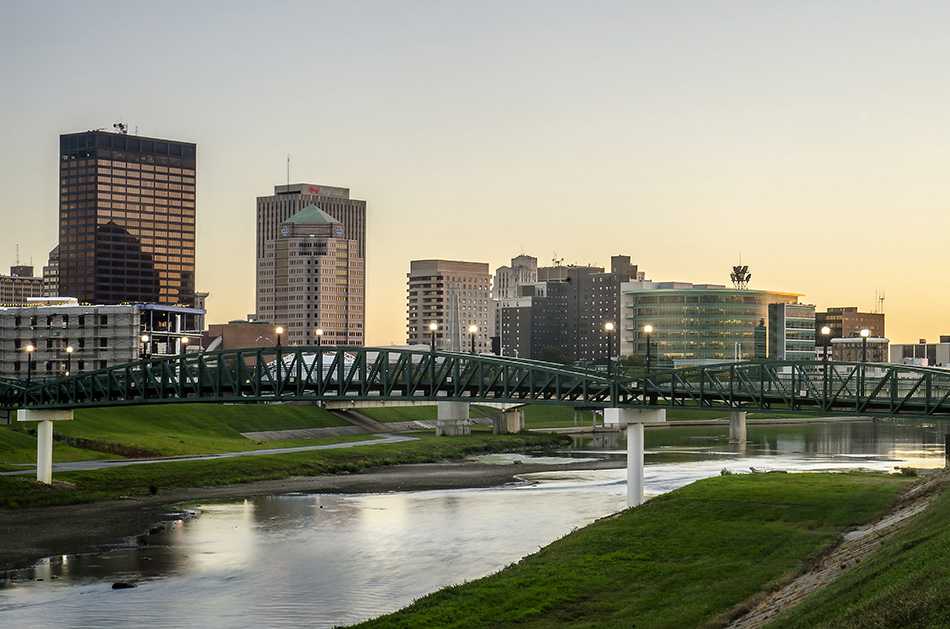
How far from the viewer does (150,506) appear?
81750 millimetres

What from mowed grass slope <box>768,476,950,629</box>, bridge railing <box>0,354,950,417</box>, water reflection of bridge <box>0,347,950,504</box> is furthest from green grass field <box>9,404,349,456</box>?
mowed grass slope <box>768,476,950,629</box>

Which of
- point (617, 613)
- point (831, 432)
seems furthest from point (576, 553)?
point (831, 432)

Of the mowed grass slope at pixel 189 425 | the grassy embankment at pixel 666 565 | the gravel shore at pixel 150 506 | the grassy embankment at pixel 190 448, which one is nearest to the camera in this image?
the grassy embankment at pixel 666 565

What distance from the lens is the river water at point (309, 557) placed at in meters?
47.0

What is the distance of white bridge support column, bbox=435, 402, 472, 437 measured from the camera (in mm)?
157000

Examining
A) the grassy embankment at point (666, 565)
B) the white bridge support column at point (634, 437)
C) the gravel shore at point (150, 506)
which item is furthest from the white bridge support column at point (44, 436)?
the grassy embankment at point (666, 565)

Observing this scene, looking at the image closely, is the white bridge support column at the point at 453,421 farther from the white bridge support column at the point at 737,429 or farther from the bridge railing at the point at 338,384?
the bridge railing at the point at 338,384

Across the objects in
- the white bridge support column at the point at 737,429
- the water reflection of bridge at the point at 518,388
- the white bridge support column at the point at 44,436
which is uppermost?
the water reflection of bridge at the point at 518,388

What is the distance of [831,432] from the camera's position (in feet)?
608

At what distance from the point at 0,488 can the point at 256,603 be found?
134ft

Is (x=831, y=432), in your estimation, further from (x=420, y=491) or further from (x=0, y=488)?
(x=0, y=488)

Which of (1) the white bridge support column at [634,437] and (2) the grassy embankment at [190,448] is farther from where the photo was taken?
(2) the grassy embankment at [190,448]

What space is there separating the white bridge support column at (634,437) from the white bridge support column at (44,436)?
42.9 m

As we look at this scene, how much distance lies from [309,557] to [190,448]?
192 ft
